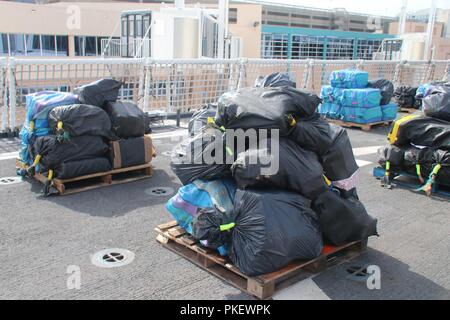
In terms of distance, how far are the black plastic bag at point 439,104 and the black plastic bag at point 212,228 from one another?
3.89 meters

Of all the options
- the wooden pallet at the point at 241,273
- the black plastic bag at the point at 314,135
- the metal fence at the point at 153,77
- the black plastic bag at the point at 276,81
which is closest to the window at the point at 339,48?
the metal fence at the point at 153,77

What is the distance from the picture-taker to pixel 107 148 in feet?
18.7

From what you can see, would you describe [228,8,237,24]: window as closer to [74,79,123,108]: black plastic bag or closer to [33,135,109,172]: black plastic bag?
[74,79,123,108]: black plastic bag

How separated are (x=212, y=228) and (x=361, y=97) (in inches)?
288

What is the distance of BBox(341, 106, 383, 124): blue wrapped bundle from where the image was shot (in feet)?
32.3

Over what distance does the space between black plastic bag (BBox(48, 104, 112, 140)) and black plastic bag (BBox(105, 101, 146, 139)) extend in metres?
0.19

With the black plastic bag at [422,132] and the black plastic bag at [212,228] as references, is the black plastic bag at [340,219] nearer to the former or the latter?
the black plastic bag at [212,228]

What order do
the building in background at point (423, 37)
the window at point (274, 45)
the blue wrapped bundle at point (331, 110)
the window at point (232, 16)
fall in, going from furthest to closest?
the window at point (232, 16) < the window at point (274, 45) < the building in background at point (423, 37) < the blue wrapped bundle at point (331, 110)

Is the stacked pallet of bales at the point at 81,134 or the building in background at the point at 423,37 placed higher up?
the building in background at the point at 423,37

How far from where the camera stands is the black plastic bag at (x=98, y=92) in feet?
18.1

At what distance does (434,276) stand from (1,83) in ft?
24.5

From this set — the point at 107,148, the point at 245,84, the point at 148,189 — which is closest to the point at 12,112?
the point at 107,148

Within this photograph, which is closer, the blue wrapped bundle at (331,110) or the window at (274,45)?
the blue wrapped bundle at (331,110)
